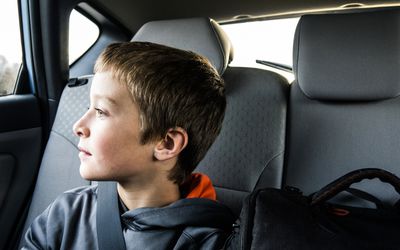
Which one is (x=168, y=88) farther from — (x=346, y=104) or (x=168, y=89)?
(x=346, y=104)

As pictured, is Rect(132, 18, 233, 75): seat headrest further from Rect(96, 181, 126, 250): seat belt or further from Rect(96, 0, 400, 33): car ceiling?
Rect(96, 181, 126, 250): seat belt

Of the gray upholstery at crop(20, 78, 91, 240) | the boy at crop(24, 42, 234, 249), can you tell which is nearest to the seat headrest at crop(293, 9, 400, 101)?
the boy at crop(24, 42, 234, 249)

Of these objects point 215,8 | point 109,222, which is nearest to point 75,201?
point 109,222

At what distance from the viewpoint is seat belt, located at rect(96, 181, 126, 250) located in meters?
0.97

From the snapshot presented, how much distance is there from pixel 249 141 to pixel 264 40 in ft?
3.02

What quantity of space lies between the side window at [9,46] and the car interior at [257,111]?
0.09 ft

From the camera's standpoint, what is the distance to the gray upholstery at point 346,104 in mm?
1244

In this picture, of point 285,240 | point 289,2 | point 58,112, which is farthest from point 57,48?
point 285,240

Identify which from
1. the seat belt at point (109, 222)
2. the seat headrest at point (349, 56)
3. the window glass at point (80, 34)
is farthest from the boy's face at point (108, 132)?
the window glass at point (80, 34)

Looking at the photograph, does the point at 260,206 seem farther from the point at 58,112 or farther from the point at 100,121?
the point at 58,112

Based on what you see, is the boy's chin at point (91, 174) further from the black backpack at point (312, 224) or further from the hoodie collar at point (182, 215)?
the black backpack at point (312, 224)

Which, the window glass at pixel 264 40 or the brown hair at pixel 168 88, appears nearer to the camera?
the brown hair at pixel 168 88

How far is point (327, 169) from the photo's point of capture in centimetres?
130

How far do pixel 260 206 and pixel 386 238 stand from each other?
0.81ft
